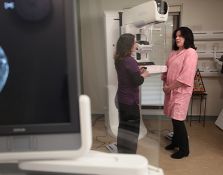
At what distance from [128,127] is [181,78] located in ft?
2.39

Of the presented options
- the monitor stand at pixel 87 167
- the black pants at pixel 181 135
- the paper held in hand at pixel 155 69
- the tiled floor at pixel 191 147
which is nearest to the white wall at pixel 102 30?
the tiled floor at pixel 191 147

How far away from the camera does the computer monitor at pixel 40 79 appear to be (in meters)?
0.51

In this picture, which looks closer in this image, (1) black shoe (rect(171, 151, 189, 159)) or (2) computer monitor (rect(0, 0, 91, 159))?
(2) computer monitor (rect(0, 0, 91, 159))

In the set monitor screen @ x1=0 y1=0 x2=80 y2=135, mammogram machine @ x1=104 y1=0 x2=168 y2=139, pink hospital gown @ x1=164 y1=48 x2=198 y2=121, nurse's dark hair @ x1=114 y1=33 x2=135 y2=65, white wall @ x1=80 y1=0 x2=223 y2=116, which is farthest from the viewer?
white wall @ x1=80 y1=0 x2=223 y2=116

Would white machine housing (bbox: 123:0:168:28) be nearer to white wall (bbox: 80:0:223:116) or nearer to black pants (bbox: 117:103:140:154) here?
black pants (bbox: 117:103:140:154)

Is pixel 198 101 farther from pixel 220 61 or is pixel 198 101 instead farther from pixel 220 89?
pixel 220 61

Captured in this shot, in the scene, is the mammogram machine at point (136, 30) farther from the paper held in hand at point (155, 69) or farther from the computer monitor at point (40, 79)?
the computer monitor at point (40, 79)

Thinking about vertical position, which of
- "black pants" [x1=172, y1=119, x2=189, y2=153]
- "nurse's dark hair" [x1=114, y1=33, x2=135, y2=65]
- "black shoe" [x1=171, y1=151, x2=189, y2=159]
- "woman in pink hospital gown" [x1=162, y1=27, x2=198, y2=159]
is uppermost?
"nurse's dark hair" [x1=114, y1=33, x2=135, y2=65]

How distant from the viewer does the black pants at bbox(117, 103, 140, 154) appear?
2.47 meters

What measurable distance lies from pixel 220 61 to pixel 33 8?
353cm

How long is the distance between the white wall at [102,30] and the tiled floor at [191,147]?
1.20ft

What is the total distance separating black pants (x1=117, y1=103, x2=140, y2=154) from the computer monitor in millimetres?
1920

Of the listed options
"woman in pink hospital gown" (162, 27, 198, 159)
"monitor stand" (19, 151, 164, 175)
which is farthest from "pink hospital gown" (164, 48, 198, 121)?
"monitor stand" (19, 151, 164, 175)

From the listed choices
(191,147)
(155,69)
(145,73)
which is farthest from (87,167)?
(191,147)
